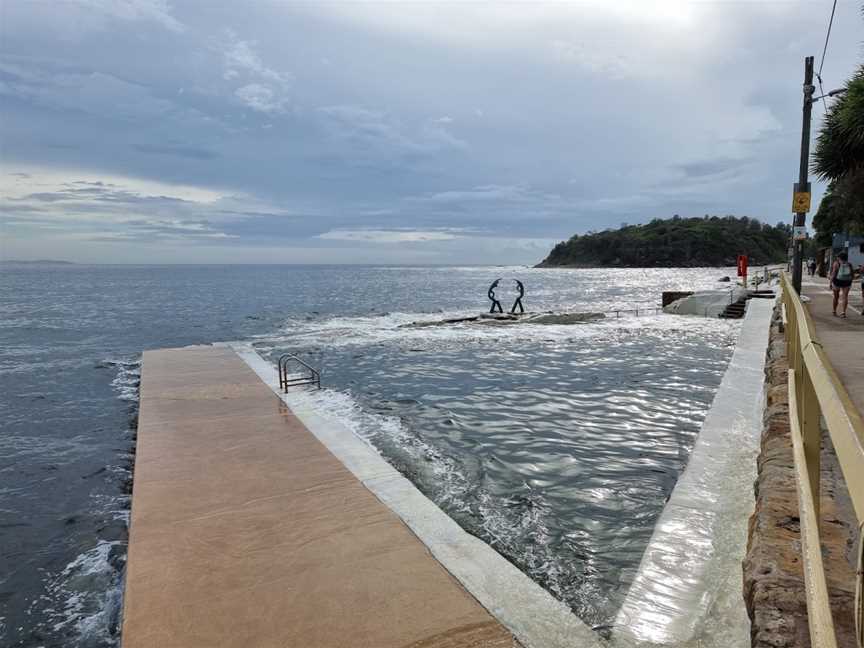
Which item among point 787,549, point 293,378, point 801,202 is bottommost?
point 293,378

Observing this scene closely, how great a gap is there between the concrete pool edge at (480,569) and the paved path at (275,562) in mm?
128

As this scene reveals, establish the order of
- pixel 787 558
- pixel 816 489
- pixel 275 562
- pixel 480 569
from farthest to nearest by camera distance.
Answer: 1. pixel 275 562
2. pixel 480 569
3. pixel 787 558
4. pixel 816 489

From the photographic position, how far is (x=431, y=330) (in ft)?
88.7

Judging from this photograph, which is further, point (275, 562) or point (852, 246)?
point (852, 246)

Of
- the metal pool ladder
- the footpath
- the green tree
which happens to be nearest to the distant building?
the green tree

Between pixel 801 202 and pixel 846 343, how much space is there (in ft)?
16.1

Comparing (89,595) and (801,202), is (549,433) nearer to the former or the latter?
(89,595)

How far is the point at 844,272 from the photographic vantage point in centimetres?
1327

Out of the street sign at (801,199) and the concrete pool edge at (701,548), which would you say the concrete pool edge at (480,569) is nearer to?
the concrete pool edge at (701,548)

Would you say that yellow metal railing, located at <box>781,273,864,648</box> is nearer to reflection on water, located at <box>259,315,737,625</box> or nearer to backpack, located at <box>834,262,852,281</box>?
reflection on water, located at <box>259,315,737,625</box>

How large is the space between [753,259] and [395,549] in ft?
705

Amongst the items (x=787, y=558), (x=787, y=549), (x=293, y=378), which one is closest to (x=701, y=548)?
(x=787, y=549)

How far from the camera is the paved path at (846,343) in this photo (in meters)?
6.39

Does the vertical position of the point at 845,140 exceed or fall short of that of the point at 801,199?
it exceeds it
